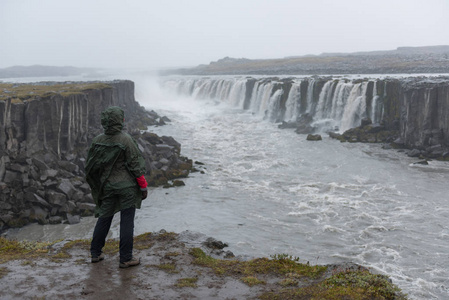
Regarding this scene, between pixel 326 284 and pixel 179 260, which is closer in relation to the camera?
pixel 326 284

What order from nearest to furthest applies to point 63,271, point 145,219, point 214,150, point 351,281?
point 351,281 < point 63,271 < point 145,219 < point 214,150

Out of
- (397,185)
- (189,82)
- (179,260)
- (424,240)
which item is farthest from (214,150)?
(189,82)

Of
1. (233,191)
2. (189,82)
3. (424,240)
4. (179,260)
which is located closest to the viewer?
(179,260)

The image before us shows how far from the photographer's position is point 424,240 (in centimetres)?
1750

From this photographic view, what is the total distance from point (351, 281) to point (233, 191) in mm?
17813

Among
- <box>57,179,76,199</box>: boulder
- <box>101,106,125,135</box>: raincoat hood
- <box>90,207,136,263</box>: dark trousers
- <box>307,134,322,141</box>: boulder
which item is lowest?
<box>57,179,76,199</box>: boulder

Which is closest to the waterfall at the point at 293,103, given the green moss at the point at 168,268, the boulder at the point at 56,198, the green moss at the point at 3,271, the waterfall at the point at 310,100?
the waterfall at the point at 310,100

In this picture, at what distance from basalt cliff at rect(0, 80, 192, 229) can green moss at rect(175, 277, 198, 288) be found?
14.0 metres

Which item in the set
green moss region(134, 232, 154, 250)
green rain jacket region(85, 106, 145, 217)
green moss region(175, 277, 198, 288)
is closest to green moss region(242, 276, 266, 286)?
green moss region(175, 277, 198, 288)

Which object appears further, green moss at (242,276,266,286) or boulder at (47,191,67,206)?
Result: boulder at (47,191,67,206)

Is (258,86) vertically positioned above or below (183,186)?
above

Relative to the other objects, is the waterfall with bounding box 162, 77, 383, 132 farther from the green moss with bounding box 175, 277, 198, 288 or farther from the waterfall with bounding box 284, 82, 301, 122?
the green moss with bounding box 175, 277, 198, 288

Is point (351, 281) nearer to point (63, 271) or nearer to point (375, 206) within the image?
point (63, 271)

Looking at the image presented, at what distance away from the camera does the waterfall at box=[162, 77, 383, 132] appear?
4378 centimetres
